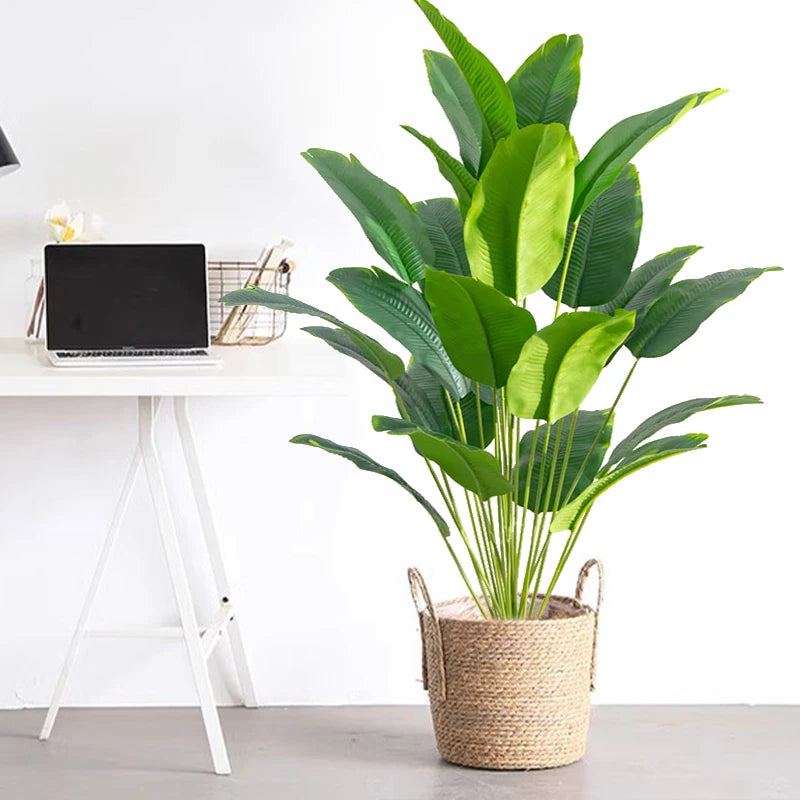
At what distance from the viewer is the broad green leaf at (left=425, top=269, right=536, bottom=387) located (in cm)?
210

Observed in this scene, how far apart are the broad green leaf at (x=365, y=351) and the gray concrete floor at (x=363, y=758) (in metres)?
0.72

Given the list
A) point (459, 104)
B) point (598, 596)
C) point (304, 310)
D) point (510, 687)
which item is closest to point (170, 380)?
point (304, 310)

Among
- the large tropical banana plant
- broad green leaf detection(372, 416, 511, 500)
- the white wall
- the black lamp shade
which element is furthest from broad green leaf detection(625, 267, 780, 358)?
the black lamp shade

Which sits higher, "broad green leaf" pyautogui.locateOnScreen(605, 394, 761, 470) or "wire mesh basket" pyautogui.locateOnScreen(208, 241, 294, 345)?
"wire mesh basket" pyautogui.locateOnScreen(208, 241, 294, 345)

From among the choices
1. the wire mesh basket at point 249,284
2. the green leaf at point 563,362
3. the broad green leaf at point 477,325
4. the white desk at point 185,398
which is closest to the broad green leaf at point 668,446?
the green leaf at point 563,362

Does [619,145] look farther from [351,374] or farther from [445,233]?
[351,374]

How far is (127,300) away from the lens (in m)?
2.46

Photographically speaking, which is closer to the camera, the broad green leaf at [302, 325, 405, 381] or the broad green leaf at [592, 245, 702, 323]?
the broad green leaf at [302, 325, 405, 381]

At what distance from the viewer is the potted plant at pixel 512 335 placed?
212 centimetres

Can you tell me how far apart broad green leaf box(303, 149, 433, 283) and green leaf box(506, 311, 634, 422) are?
325 millimetres

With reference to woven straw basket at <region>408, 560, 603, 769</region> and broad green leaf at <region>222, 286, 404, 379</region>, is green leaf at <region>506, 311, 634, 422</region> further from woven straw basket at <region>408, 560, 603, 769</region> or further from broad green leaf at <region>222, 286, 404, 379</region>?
woven straw basket at <region>408, 560, 603, 769</region>

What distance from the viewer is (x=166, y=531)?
234 cm

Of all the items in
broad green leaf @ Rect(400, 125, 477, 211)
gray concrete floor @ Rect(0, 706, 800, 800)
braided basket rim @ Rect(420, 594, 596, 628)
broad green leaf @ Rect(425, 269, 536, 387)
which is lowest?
gray concrete floor @ Rect(0, 706, 800, 800)

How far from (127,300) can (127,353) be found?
0.11 metres
